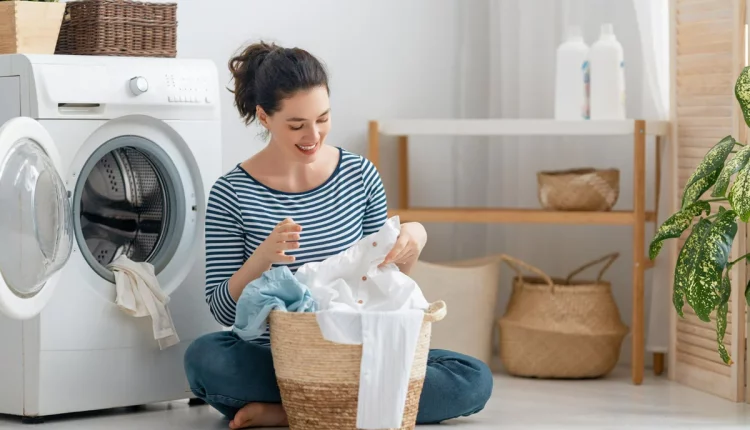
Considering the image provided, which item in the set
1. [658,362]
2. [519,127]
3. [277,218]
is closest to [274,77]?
[277,218]

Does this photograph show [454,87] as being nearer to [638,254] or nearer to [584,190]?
[584,190]

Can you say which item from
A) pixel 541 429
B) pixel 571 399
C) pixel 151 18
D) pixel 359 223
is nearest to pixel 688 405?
pixel 571 399

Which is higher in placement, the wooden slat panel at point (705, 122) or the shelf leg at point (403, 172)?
the wooden slat panel at point (705, 122)

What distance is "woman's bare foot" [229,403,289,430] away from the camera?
7.21 ft

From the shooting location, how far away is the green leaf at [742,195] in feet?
6.95

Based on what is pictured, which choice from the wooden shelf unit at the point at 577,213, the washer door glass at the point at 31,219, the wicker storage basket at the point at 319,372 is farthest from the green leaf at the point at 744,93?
the washer door glass at the point at 31,219

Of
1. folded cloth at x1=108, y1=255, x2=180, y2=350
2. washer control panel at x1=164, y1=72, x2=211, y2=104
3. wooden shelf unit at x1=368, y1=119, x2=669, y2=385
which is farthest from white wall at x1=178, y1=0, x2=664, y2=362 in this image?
folded cloth at x1=108, y1=255, x2=180, y2=350

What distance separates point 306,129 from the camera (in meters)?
2.13

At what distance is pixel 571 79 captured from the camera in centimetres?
296

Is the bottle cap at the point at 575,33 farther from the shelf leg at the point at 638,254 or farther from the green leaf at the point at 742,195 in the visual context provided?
the green leaf at the point at 742,195

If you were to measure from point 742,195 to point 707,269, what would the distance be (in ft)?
0.66

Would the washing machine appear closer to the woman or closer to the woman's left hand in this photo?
the woman

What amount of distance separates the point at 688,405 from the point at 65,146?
1.47 metres

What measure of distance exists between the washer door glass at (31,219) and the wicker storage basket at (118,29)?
0.39 m
